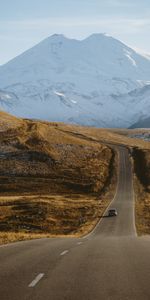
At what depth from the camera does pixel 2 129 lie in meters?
154

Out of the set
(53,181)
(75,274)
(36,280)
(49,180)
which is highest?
(36,280)

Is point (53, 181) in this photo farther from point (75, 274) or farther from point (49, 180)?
point (75, 274)

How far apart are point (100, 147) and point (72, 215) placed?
73.5 m

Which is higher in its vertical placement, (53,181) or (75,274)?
(75,274)

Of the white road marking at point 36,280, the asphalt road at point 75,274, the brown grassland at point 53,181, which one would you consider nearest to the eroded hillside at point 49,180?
Answer: the brown grassland at point 53,181

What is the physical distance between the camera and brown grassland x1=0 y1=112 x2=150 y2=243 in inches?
2859

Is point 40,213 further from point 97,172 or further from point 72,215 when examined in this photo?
point 97,172

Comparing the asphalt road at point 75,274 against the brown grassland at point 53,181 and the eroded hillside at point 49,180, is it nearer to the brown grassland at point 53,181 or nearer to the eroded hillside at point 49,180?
the brown grassland at point 53,181

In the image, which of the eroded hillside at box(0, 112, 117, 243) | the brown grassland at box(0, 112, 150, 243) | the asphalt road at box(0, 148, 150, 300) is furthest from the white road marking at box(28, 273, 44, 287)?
the eroded hillside at box(0, 112, 117, 243)

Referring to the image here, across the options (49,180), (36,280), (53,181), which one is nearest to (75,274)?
(36,280)

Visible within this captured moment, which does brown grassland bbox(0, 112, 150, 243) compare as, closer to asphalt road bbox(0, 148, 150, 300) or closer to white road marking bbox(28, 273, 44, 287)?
asphalt road bbox(0, 148, 150, 300)

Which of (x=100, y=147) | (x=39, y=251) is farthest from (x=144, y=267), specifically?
(x=100, y=147)

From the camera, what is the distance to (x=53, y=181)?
115 metres

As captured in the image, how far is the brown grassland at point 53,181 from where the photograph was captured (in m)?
72.6
